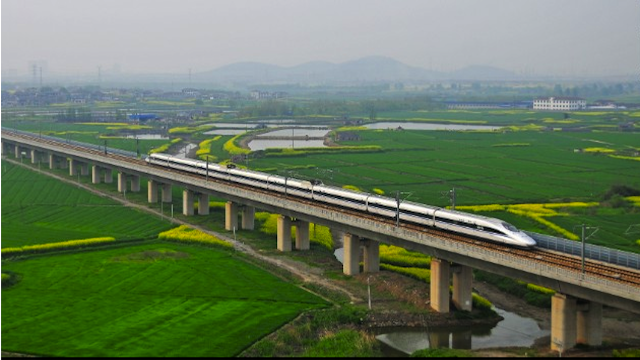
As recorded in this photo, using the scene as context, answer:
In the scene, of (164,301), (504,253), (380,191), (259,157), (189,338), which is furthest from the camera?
(259,157)

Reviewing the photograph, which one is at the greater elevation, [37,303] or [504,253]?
[504,253]

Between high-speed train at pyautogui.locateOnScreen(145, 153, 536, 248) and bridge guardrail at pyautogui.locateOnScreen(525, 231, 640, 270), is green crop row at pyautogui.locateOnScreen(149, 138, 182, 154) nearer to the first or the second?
high-speed train at pyautogui.locateOnScreen(145, 153, 536, 248)

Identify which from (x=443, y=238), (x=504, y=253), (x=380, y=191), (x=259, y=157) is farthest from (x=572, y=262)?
(x=259, y=157)

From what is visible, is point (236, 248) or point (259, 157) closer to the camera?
point (236, 248)

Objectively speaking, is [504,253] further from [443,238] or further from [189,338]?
[189,338]

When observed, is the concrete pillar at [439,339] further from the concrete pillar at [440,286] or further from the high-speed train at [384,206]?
the high-speed train at [384,206]

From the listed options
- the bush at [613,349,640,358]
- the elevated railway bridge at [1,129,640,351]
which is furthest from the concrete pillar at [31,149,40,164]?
the bush at [613,349,640,358]

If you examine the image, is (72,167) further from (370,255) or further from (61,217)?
(370,255)

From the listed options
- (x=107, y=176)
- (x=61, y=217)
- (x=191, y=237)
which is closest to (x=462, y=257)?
(x=191, y=237)

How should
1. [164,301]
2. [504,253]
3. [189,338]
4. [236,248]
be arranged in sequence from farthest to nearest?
[236,248]
[164,301]
[504,253]
[189,338]
